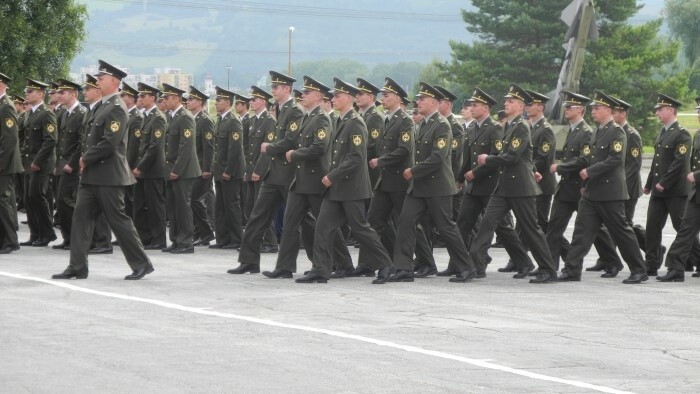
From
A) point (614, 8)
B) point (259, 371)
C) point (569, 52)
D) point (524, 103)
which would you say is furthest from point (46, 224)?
point (614, 8)

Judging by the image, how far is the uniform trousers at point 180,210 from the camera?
57.6 feet

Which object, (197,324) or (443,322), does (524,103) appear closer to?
(443,322)

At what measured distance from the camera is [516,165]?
1486 centimetres

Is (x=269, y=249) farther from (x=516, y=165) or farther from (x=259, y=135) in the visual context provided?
(x=516, y=165)

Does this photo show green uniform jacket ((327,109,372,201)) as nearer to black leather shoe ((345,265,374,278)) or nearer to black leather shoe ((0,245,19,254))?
black leather shoe ((345,265,374,278))

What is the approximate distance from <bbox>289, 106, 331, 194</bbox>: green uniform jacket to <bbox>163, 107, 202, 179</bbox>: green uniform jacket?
3420 millimetres

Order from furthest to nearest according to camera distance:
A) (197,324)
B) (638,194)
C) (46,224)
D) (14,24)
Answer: (14,24) < (46,224) < (638,194) < (197,324)

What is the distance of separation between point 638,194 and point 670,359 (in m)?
6.46

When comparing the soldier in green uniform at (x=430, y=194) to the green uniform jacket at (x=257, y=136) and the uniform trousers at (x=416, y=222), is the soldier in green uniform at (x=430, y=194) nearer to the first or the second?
the uniform trousers at (x=416, y=222)

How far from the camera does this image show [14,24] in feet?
106

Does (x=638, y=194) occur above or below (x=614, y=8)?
below

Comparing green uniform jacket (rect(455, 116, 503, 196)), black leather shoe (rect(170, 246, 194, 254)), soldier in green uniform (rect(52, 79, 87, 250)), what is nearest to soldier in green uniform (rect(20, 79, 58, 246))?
soldier in green uniform (rect(52, 79, 87, 250))

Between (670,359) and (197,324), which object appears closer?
(670,359)

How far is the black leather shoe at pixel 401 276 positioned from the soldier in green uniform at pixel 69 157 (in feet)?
14.8
